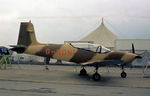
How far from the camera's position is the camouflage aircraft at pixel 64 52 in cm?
1384

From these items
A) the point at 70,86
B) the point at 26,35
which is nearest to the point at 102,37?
the point at 26,35

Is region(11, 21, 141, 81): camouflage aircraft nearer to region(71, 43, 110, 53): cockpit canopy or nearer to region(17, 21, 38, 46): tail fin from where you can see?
region(17, 21, 38, 46): tail fin

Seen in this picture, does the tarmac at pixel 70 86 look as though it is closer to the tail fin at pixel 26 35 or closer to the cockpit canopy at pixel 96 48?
the cockpit canopy at pixel 96 48

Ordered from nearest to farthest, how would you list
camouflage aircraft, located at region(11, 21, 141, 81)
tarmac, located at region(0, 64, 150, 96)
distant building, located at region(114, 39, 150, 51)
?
tarmac, located at region(0, 64, 150, 96) → camouflage aircraft, located at region(11, 21, 141, 81) → distant building, located at region(114, 39, 150, 51)

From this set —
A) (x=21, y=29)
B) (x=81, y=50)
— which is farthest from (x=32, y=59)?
(x=81, y=50)

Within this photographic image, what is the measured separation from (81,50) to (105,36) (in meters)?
43.0

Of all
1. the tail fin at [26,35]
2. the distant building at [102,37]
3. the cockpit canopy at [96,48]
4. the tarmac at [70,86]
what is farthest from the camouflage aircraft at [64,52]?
the distant building at [102,37]

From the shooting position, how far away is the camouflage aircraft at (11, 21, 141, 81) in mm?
13844

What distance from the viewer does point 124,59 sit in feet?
45.3

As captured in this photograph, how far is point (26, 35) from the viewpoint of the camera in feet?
51.8

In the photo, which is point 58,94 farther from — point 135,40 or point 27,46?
point 135,40

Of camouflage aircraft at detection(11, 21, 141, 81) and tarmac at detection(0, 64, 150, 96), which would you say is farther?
camouflage aircraft at detection(11, 21, 141, 81)

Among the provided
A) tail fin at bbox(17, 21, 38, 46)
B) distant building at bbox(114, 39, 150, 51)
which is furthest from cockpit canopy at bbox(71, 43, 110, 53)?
distant building at bbox(114, 39, 150, 51)

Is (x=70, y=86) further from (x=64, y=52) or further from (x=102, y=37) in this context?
(x=102, y=37)
